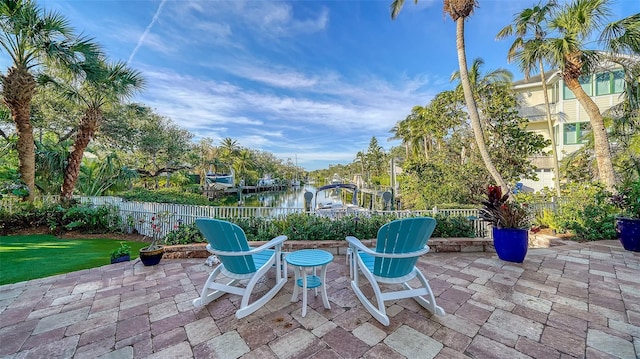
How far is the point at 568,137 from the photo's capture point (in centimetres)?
1258

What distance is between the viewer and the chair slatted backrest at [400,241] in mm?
2197

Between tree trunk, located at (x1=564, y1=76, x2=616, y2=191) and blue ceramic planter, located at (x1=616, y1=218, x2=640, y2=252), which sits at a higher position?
tree trunk, located at (x1=564, y1=76, x2=616, y2=191)

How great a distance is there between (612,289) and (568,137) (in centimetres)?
Answer: 1424

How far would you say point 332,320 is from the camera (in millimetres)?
2205

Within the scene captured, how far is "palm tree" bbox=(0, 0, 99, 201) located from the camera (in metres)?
5.39

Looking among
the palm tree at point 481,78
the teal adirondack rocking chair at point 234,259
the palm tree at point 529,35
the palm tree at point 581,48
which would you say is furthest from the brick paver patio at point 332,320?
the palm tree at point 481,78

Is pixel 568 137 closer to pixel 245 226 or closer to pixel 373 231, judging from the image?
pixel 373 231

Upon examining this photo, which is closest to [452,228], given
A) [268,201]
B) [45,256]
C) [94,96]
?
[45,256]

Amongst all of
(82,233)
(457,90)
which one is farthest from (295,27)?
(82,233)

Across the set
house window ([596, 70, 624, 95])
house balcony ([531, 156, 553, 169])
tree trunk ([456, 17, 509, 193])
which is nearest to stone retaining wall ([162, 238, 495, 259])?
tree trunk ([456, 17, 509, 193])

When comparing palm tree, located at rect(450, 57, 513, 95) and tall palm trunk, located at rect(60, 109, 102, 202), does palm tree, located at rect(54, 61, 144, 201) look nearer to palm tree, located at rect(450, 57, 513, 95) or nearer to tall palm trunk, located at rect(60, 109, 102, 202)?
tall palm trunk, located at rect(60, 109, 102, 202)

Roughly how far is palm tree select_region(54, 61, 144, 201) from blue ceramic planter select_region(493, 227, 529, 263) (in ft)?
33.7

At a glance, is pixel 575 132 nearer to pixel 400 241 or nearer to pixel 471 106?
pixel 471 106

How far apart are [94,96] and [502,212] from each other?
10828 mm
